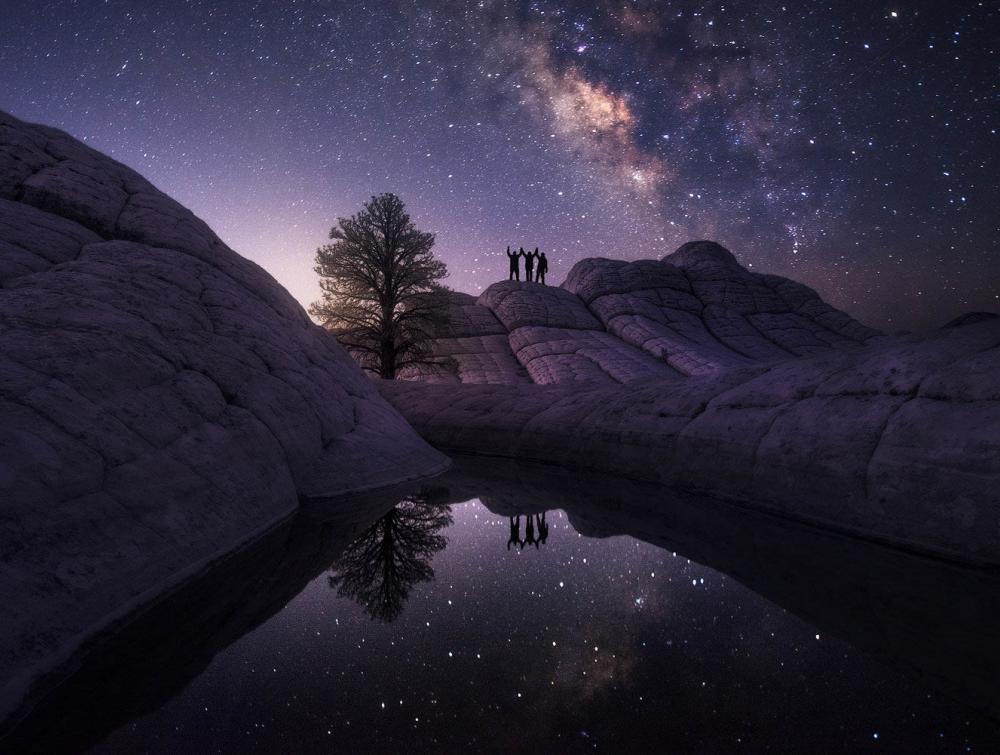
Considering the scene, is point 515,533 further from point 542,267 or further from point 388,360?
point 542,267

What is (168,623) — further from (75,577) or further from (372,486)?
(372,486)

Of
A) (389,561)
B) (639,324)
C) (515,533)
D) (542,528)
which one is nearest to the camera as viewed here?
(389,561)

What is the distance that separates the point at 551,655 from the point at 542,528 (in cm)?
233

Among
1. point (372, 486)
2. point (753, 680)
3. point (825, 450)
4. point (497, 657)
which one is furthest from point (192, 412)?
point (825, 450)

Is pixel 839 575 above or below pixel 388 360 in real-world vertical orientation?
below

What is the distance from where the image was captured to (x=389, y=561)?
3615 millimetres

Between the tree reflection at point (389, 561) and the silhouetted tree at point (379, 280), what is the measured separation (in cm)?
1186

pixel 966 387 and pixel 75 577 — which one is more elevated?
pixel 966 387

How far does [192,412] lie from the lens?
3938 millimetres

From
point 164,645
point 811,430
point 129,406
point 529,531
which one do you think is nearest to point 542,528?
point 529,531

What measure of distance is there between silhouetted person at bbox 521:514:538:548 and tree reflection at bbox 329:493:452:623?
25.7 inches

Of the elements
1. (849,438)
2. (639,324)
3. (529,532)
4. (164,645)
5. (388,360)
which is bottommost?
(164,645)

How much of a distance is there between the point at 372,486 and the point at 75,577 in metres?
3.54

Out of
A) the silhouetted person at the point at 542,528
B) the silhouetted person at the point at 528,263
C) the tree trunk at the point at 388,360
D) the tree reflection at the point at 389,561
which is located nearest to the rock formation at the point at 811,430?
the silhouetted person at the point at 542,528
